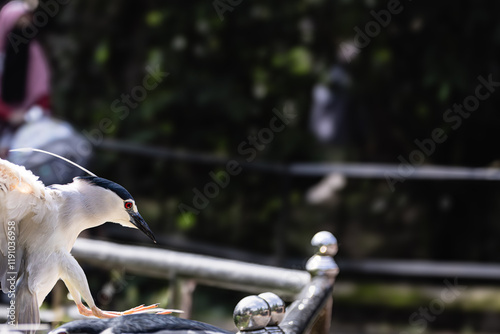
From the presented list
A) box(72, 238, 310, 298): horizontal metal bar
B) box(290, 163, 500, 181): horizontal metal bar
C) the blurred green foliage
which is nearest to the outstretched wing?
box(72, 238, 310, 298): horizontal metal bar

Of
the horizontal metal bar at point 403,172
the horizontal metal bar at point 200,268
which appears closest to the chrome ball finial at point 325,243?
the horizontal metal bar at point 200,268

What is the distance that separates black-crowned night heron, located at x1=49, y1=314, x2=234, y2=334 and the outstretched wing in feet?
0.61

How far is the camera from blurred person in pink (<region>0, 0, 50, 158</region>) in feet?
15.6

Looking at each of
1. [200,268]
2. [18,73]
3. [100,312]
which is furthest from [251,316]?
[18,73]

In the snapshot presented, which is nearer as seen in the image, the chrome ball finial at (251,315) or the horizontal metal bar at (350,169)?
the chrome ball finial at (251,315)

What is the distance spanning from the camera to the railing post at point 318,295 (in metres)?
1.78

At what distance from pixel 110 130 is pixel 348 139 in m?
2.08

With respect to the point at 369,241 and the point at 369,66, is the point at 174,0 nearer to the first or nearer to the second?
the point at 369,66

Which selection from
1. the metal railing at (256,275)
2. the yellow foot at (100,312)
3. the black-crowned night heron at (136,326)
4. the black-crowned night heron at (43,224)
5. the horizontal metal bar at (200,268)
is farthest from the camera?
the horizontal metal bar at (200,268)

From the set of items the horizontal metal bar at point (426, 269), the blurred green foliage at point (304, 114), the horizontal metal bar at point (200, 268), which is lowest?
the horizontal metal bar at point (200, 268)

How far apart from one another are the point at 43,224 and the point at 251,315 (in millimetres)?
398

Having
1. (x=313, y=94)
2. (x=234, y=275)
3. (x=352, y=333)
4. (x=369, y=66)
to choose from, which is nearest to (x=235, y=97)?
(x=313, y=94)

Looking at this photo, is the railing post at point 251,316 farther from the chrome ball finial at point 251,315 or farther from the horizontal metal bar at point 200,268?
the horizontal metal bar at point 200,268

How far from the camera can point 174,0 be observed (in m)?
6.64
